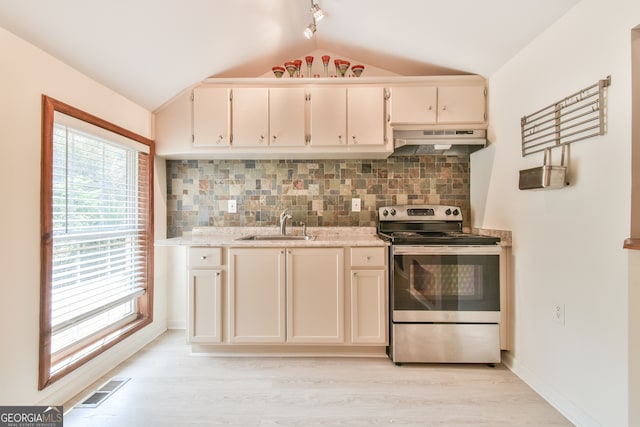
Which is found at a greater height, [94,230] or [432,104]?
[432,104]

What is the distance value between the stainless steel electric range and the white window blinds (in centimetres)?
204

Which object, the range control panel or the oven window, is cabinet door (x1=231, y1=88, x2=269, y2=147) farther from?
the oven window

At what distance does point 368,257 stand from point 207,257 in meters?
1.20

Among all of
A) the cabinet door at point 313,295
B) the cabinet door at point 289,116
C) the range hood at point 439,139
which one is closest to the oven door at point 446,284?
the cabinet door at point 313,295

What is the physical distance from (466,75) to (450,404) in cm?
237

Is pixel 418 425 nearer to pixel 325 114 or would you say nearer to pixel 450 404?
pixel 450 404

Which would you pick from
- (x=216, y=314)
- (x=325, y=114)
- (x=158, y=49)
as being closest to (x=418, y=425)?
(x=216, y=314)

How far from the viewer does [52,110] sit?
1.57 metres

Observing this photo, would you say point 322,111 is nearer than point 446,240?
No

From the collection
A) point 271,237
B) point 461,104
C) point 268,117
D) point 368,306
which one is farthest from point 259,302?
point 461,104

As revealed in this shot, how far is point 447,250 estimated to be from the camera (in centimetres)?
210

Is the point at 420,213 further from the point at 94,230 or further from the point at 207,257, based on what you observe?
the point at 94,230

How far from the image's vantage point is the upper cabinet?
7.77 ft

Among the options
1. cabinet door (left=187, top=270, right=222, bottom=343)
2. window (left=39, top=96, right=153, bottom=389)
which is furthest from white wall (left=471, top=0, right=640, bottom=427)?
window (left=39, top=96, right=153, bottom=389)
